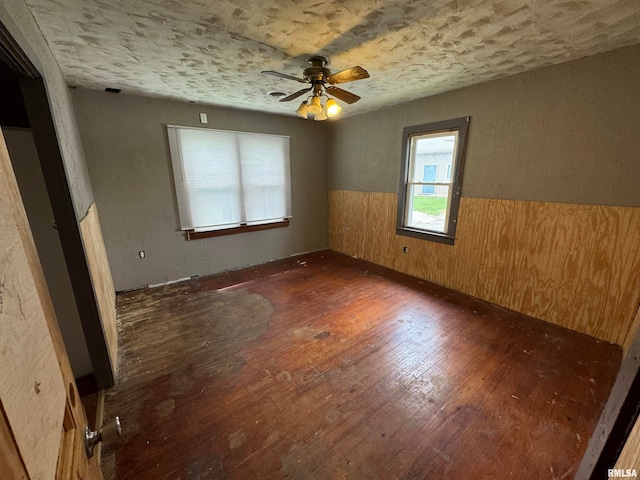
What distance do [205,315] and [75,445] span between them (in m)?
2.33

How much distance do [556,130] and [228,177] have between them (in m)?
3.77

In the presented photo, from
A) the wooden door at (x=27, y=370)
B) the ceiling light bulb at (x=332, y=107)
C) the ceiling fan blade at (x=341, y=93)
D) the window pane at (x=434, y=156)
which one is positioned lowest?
the wooden door at (x=27, y=370)

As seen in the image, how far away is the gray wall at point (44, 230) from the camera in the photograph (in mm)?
1503

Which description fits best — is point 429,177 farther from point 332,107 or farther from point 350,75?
point 350,75

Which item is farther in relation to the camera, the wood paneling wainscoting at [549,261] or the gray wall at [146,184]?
the gray wall at [146,184]

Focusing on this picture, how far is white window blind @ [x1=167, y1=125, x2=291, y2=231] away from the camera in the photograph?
3447 millimetres

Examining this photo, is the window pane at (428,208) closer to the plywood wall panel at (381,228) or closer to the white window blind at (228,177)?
the plywood wall panel at (381,228)

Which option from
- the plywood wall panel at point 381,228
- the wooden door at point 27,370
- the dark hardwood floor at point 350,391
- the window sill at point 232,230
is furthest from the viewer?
the plywood wall panel at point 381,228

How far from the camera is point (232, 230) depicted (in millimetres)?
3979

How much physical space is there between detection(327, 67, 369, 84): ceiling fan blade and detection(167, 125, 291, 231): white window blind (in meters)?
2.14

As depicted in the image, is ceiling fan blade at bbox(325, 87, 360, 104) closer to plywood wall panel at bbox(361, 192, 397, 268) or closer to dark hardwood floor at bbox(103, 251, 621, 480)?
plywood wall panel at bbox(361, 192, 397, 268)

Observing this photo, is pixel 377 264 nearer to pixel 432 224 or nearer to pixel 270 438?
pixel 432 224

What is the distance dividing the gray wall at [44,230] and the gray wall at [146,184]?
160 cm

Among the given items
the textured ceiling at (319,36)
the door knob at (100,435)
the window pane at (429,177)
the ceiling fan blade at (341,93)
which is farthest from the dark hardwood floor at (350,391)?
the textured ceiling at (319,36)
